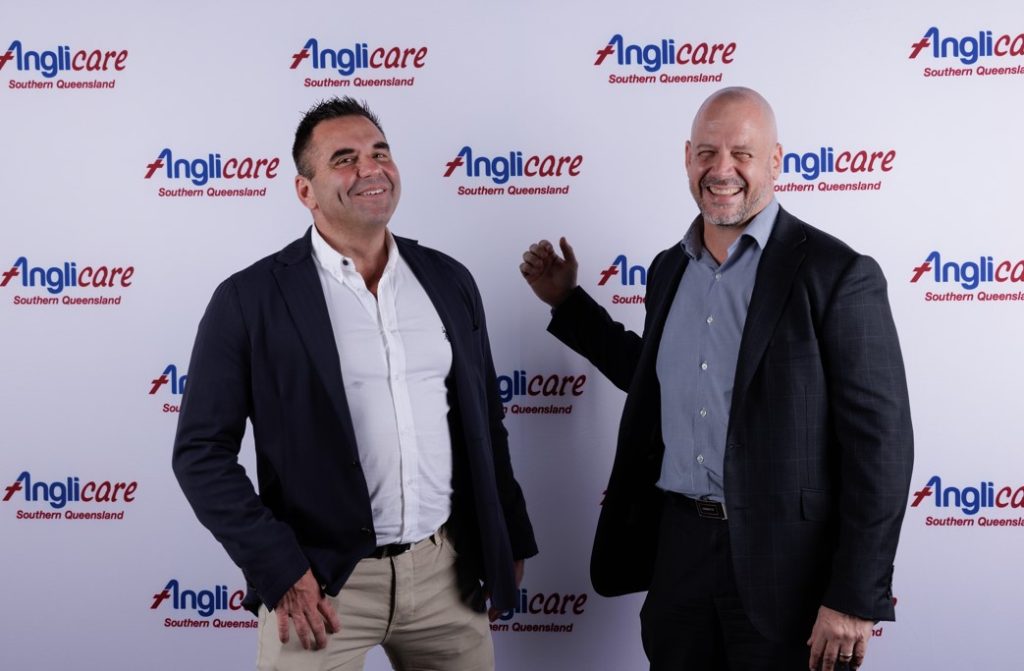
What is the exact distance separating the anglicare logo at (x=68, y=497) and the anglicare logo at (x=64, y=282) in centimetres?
59

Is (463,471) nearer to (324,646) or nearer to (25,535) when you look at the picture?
(324,646)

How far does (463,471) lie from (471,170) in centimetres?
110

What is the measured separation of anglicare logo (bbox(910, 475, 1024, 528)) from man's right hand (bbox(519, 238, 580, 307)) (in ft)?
4.18

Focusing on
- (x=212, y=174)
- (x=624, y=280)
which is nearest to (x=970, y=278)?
(x=624, y=280)

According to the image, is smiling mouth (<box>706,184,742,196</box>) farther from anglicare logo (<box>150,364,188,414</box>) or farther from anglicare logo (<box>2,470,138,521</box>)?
anglicare logo (<box>2,470,138,521</box>)

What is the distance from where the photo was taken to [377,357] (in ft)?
6.29

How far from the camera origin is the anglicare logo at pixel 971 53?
2602 mm

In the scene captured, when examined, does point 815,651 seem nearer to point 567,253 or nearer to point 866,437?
point 866,437

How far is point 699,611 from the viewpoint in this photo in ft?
6.40

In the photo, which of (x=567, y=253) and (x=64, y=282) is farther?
(x=64, y=282)

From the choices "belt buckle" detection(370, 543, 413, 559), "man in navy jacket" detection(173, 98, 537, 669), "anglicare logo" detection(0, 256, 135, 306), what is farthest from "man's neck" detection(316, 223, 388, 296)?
"anglicare logo" detection(0, 256, 135, 306)

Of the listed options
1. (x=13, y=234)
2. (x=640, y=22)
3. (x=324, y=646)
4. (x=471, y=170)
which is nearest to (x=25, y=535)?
(x=13, y=234)

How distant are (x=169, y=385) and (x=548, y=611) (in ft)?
4.76

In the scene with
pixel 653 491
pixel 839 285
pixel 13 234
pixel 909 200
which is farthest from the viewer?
pixel 13 234
